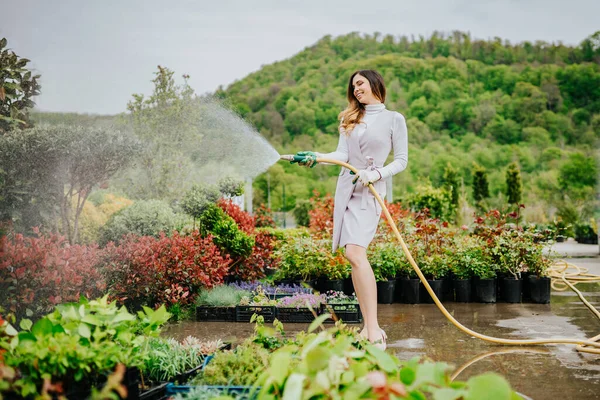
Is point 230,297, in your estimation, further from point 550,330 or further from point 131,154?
point 550,330

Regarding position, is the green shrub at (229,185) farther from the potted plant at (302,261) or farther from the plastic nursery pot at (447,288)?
the plastic nursery pot at (447,288)

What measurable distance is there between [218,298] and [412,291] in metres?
2.19

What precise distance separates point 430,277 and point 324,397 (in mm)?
4958

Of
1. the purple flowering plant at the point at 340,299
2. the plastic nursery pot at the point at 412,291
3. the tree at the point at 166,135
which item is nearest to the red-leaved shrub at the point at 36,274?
the purple flowering plant at the point at 340,299

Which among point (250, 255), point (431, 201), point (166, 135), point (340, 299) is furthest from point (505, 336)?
point (431, 201)

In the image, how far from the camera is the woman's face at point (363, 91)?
4133 millimetres

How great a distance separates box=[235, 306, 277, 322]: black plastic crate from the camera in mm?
5188

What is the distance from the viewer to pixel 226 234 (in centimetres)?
672

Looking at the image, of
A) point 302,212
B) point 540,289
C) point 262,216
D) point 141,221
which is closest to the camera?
point 141,221

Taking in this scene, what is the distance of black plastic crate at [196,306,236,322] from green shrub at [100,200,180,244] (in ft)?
3.37

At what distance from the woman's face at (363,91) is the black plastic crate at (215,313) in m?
2.32

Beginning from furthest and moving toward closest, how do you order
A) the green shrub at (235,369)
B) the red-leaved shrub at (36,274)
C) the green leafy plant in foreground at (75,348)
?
the red-leaved shrub at (36,274), the green shrub at (235,369), the green leafy plant in foreground at (75,348)

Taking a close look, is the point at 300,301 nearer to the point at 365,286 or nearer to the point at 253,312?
the point at 253,312

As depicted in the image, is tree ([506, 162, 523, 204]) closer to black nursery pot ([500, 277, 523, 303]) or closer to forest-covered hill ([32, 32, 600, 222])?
forest-covered hill ([32, 32, 600, 222])
